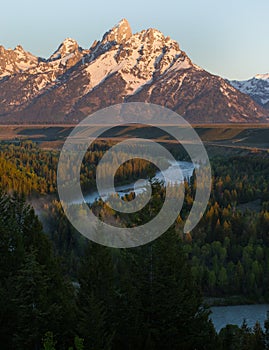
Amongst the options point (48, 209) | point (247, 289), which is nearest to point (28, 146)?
point (48, 209)

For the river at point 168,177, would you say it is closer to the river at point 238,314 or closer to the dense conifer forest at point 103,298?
the river at point 238,314

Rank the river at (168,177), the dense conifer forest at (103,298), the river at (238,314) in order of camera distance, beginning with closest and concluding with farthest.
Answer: the dense conifer forest at (103,298)
the river at (238,314)
the river at (168,177)

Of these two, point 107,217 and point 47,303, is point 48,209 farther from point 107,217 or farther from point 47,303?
point 47,303

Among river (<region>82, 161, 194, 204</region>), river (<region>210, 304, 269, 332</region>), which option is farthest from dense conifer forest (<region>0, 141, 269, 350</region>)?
river (<region>82, 161, 194, 204</region>)

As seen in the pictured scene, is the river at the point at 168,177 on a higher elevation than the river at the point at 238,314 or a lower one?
higher

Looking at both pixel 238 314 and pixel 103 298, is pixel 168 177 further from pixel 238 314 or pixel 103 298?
pixel 103 298

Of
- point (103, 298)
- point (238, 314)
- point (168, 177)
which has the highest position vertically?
point (168, 177)

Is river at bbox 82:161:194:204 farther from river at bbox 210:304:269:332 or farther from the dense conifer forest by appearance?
the dense conifer forest

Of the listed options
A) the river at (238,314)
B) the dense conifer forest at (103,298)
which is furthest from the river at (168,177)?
the dense conifer forest at (103,298)

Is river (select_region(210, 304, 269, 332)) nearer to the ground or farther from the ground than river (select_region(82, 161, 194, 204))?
nearer to the ground

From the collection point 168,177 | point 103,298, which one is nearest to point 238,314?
point 103,298
